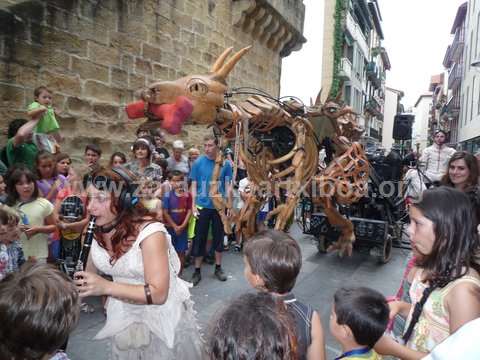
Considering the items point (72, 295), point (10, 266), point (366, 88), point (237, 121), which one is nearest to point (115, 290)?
point (72, 295)

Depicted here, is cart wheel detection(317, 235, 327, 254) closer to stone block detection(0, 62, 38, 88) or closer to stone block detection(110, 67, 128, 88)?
stone block detection(110, 67, 128, 88)

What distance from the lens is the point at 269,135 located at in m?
4.30

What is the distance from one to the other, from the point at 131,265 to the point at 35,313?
2.23ft

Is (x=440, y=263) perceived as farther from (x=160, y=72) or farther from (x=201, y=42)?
(x=201, y=42)

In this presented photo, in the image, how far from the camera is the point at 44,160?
4.14m

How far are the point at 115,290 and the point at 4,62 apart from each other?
4170mm

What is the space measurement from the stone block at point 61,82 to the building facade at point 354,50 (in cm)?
1154

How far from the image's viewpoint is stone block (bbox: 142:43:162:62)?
23.1 ft

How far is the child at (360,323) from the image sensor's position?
168cm

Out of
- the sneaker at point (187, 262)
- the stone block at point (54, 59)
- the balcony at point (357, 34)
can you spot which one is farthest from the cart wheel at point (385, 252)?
the balcony at point (357, 34)

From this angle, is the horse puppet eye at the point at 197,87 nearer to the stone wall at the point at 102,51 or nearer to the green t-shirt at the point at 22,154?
the green t-shirt at the point at 22,154

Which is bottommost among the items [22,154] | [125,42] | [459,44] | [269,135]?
[22,154]

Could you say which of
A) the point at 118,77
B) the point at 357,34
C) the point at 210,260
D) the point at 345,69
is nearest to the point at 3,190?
the point at 210,260

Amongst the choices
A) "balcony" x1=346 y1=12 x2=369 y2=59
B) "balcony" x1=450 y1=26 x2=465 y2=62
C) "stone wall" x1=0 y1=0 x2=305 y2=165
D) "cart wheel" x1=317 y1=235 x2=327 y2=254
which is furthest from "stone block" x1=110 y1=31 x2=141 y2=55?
"balcony" x1=450 y1=26 x2=465 y2=62
